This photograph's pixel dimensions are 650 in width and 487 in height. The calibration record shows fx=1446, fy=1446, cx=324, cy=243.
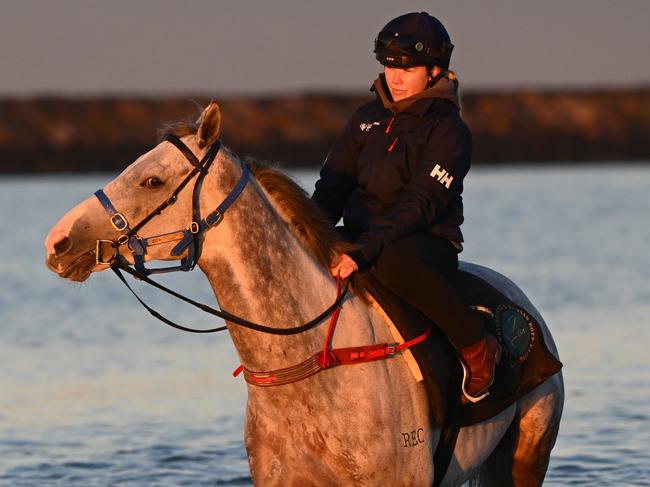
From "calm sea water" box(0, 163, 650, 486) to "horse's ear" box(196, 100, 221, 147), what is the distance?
4.56m

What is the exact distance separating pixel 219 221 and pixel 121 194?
424 millimetres

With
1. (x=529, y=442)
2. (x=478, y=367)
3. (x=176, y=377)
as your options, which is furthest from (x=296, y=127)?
(x=478, y=367)

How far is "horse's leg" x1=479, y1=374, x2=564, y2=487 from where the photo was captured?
24.7ft

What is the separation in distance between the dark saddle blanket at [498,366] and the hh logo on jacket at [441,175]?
20.8 inches

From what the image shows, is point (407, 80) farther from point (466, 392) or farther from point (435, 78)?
point (466, 392)

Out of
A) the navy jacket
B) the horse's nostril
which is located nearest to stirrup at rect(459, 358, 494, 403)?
the navy jacket

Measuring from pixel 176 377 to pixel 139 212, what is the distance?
794cm

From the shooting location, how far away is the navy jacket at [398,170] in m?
6.46

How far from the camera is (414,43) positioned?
6719mm

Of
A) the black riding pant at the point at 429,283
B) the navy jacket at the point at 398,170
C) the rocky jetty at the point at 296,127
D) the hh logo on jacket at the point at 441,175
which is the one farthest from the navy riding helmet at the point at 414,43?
the rocky jetty at the point at 296,127

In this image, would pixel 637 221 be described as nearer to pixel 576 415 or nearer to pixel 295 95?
pixel 576 415

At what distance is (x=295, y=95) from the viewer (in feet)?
265

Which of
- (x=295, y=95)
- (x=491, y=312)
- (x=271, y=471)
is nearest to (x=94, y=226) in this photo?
(x=271, y=471)

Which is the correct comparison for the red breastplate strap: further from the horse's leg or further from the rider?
the horse's leg
